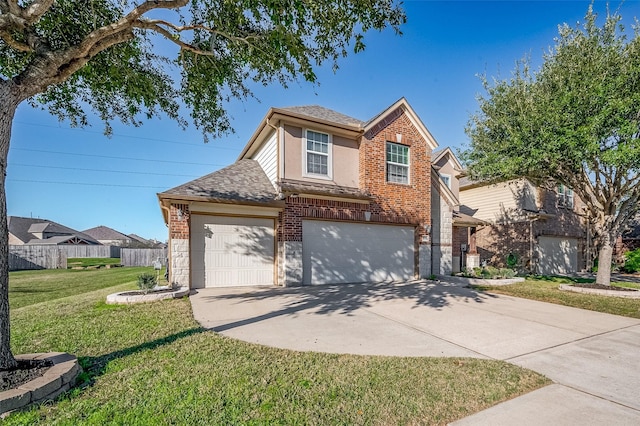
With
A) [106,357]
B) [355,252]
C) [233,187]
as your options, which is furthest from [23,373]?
[355,252]

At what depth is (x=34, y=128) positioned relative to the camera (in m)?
21.6

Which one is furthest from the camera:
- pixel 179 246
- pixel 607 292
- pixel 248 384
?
pixel 607 292

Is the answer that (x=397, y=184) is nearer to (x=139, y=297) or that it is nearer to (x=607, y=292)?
(x=607, y=292)

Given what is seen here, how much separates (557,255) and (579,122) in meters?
12.4

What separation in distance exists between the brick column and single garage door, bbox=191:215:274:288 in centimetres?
44

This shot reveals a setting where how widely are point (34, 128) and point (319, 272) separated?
24863 mm

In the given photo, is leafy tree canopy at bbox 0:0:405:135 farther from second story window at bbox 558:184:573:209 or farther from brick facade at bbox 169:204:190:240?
second story window at bbox 558:184:573:209

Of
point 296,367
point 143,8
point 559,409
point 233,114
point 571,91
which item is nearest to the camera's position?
point 559,409

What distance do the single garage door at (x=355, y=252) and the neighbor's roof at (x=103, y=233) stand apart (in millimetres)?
55591

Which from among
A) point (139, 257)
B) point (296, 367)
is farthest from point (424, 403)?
point (139, 257)

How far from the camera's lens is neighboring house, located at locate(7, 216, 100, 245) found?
37.2 m

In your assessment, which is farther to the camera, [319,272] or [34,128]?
[34,128]

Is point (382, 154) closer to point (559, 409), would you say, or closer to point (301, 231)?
point (301, 231)

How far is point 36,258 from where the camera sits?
23438mm
